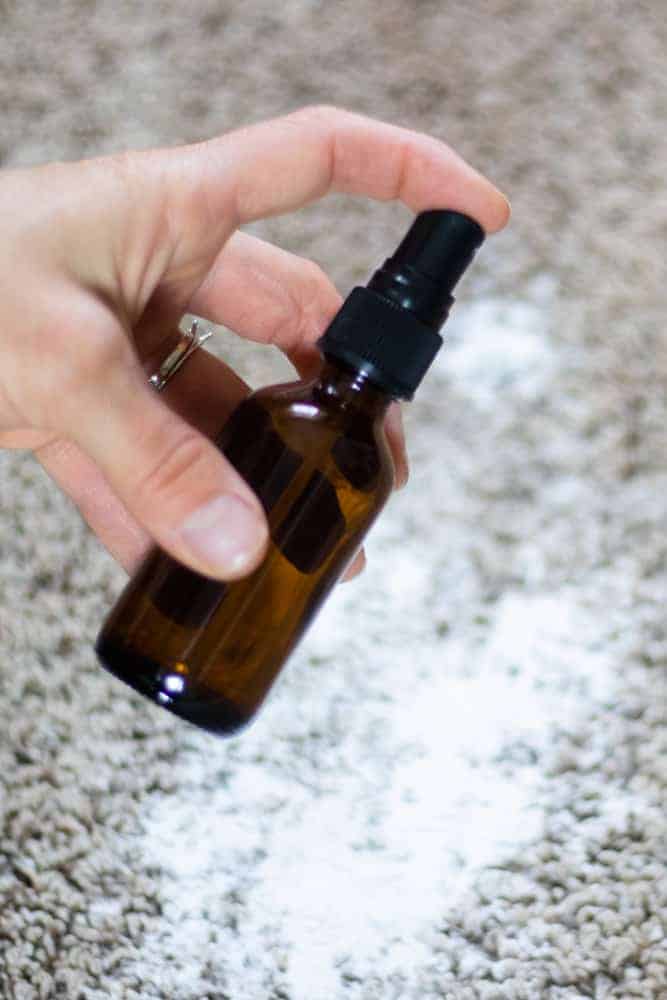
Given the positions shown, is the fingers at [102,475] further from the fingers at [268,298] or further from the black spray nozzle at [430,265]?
the black spray nozzle at [430,265]

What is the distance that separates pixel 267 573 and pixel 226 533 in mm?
72

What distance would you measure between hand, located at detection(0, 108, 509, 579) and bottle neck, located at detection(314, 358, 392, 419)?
0.09 metres

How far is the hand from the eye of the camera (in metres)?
0.50

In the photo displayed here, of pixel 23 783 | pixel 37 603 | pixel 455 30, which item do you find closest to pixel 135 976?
pixel 23 783

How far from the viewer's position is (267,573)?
561mm

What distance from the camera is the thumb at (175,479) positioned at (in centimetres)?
50

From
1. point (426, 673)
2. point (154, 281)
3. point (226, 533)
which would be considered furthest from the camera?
point (426, 673)

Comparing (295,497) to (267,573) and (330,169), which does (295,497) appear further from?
(330,169)

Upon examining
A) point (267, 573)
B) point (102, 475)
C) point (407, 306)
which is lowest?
point (102, 475)

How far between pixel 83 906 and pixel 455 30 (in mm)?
1013

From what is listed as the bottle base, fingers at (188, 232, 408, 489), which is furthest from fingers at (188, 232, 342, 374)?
the bottle base

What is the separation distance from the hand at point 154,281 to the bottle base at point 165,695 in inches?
3.3

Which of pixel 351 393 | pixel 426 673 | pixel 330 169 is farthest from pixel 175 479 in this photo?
pixel 426 673

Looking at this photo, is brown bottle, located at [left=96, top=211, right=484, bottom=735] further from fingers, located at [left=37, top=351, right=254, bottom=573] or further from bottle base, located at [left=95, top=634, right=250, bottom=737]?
fingers, located at [left=37, top=351, right=254, bottom=573]
